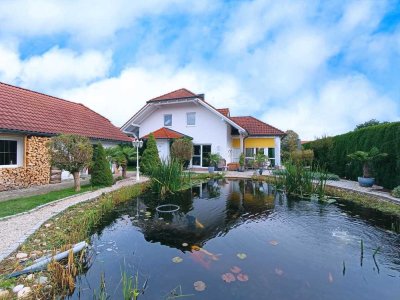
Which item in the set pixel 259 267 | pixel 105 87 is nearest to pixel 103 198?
pixel 259 267

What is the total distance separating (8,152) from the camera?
11117mm

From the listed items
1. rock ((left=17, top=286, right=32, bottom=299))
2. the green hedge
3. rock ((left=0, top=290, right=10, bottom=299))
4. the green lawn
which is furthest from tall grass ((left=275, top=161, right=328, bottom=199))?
rock ((left=0, top=290, right=10, bottom=299))

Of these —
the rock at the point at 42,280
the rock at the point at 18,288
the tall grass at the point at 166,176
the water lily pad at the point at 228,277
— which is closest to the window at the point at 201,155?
the tall grass at the point at 166,176

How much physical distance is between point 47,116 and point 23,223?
10099 millimetres

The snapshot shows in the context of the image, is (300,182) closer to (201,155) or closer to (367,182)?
(367,182)

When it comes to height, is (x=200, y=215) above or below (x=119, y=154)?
below

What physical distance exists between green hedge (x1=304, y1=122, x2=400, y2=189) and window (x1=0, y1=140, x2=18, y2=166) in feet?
54.6

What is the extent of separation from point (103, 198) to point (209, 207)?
12.8 feet

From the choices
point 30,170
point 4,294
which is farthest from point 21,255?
point 30,170

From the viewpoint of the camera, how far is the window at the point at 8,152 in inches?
428

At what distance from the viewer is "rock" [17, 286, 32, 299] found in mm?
3316

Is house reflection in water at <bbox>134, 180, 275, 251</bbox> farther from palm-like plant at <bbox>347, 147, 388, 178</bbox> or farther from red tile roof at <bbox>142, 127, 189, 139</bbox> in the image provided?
red tile roof at <bbox>142, 127, 189, 139</bbox>

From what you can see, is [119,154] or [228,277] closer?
[228,277]

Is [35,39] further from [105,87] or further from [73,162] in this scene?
[73,162]
